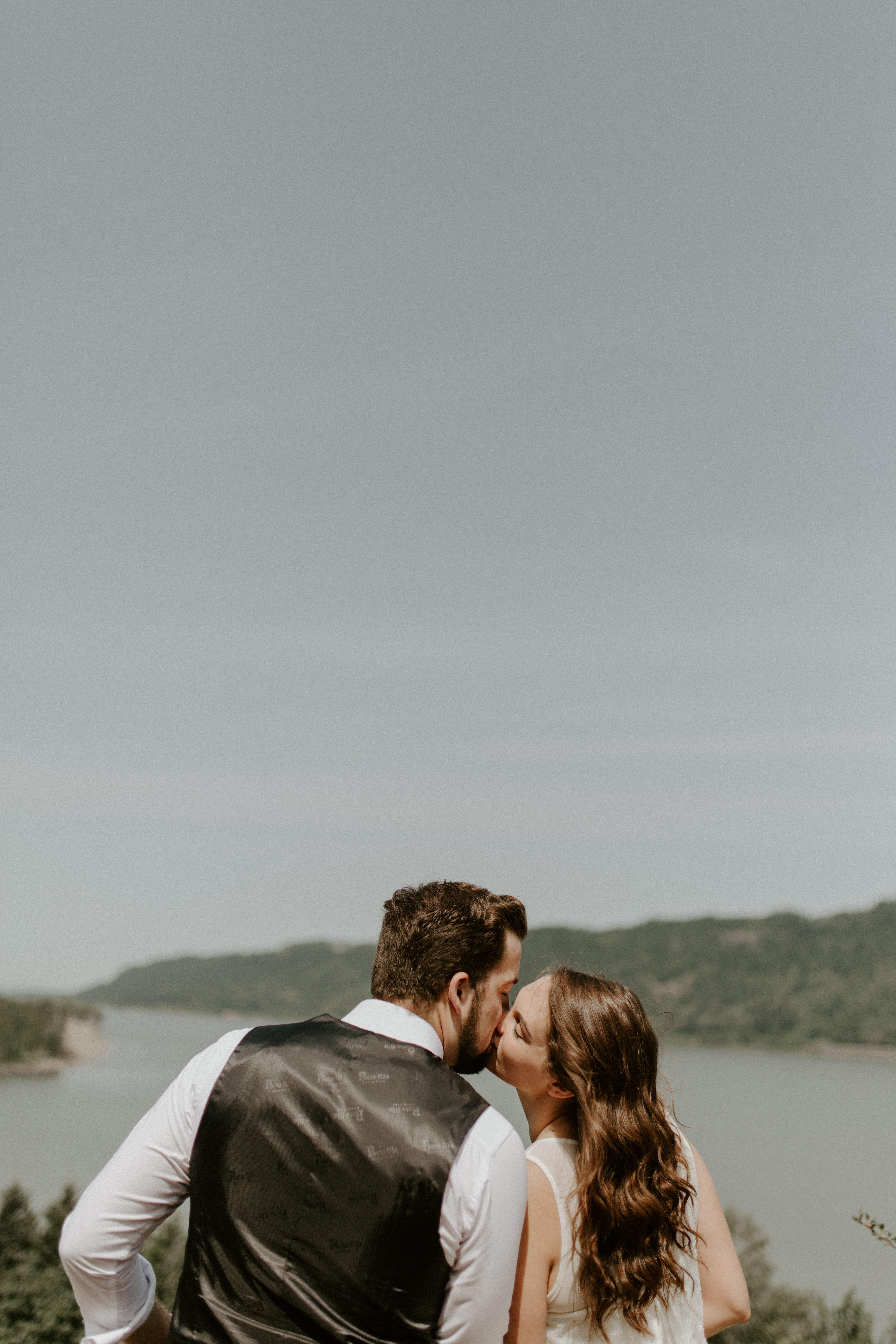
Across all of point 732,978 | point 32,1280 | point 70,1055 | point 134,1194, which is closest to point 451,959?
point 134,1194

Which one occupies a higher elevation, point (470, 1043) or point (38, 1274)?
point (470, 1043)

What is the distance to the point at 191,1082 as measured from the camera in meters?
1.82

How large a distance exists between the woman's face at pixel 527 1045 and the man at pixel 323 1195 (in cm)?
54

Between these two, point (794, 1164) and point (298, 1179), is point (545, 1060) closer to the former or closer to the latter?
point (298, 1179)

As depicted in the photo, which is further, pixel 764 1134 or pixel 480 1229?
pixel 764 1134

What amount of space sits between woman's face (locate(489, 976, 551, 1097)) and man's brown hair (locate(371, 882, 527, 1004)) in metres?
0.30

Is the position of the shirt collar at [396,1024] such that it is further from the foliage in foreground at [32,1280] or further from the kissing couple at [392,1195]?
the foliage in foreground at [32,1280]

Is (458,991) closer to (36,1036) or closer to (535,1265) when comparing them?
(535,1265)

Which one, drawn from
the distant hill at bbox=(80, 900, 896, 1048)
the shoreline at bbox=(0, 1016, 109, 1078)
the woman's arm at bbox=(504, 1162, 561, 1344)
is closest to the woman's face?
the woman's arm at bbox=(504, 1162, 561, 1344)

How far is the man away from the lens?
5.66ft

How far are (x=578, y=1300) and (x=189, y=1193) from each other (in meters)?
1.00

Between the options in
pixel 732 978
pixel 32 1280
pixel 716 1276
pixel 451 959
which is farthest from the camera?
pixel 732 978

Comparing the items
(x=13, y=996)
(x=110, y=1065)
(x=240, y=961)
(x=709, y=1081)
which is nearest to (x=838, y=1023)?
(x=709, y=1081)

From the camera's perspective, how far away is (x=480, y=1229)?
1.75m
